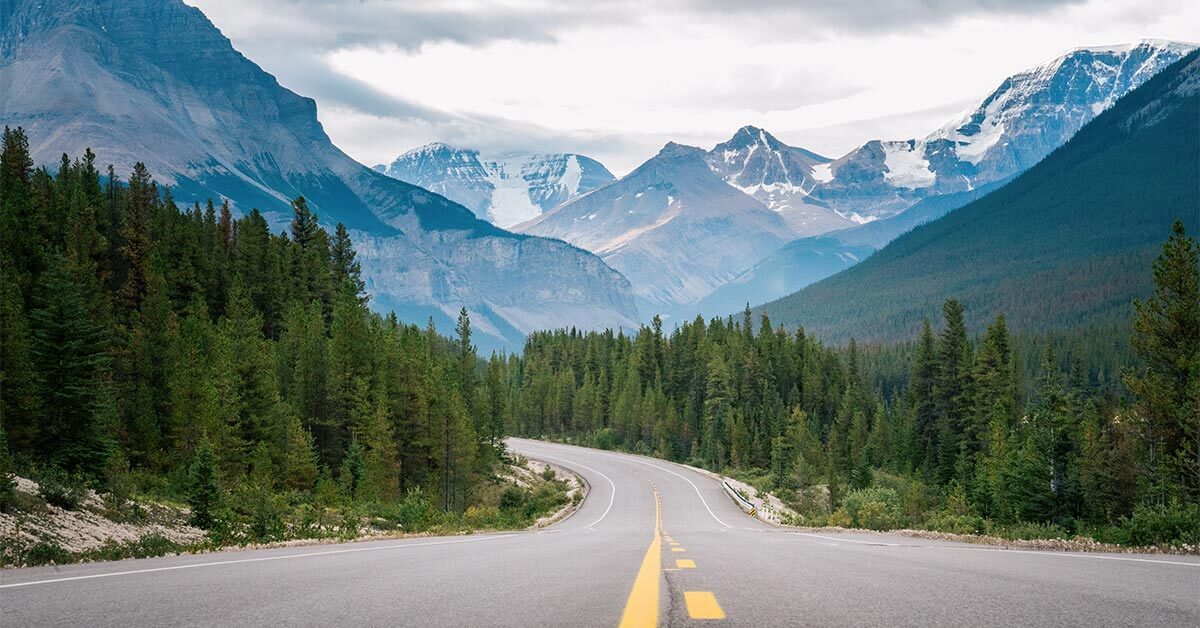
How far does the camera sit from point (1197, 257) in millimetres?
35375

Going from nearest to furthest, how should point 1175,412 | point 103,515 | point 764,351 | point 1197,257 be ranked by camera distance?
1. point 103,515
2. point 1175,412
3. point 1197,257
4. point 764,351

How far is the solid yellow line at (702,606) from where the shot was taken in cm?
583

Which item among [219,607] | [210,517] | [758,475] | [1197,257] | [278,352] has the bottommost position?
[758,475]

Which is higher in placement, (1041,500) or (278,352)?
(278,352)

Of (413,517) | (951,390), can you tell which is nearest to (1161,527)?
(413,517)

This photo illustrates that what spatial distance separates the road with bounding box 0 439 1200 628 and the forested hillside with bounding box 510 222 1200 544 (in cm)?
916

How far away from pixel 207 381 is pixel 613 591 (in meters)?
37.4

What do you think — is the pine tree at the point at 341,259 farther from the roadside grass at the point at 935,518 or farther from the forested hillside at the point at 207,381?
the roadside grass at the point at 935,518

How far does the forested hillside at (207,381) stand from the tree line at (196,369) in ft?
0.39

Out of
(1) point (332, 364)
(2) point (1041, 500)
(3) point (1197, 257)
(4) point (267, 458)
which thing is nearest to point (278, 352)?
(1) point (332, 364)

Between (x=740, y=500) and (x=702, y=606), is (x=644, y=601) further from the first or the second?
(x=740, y=500)

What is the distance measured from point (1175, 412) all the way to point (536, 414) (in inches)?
3869

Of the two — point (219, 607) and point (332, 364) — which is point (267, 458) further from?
point (219, 607)

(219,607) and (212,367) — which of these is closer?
(219,607)
